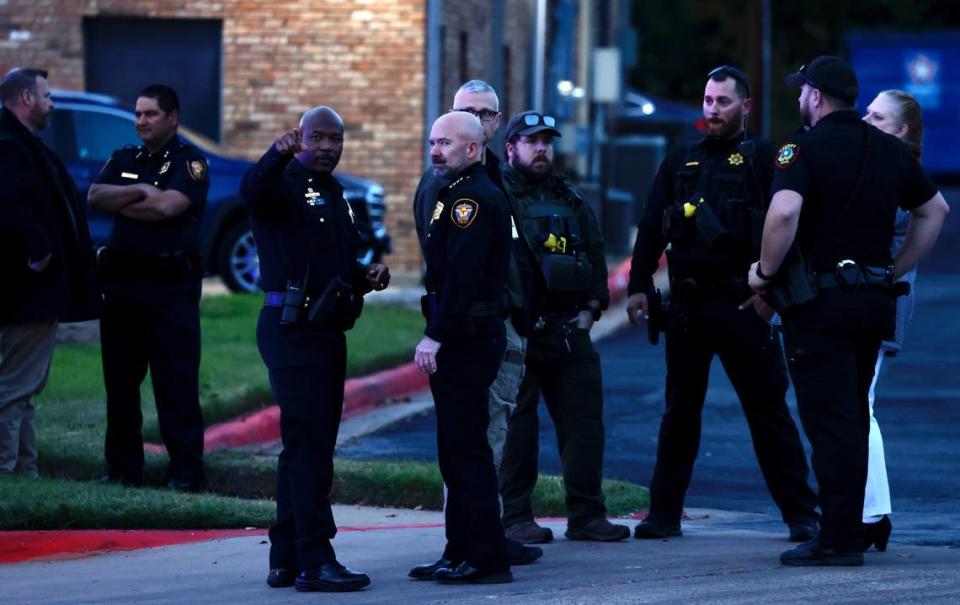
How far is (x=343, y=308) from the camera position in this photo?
7.18 m

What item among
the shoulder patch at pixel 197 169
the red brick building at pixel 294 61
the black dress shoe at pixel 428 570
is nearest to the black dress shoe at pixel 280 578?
the black dress shoe at pixel 428 570

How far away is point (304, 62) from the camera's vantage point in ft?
73.6

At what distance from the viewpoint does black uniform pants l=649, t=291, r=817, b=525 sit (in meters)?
8.06

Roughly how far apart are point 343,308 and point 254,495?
9.59 feet

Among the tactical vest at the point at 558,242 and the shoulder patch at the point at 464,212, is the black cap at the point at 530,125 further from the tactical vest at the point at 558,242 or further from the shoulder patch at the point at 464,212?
the shoulder patch at the point at 464,212

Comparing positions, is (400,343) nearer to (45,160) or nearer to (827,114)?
(45,160)

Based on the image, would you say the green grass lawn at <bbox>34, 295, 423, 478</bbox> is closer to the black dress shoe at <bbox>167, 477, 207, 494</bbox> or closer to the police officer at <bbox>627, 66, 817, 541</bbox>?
the black dress shoe at <bbox>167, 477, 207, 494</bbox>

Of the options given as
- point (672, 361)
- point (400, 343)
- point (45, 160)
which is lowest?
point (400, 343)

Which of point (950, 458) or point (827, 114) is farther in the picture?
point (950, 458)

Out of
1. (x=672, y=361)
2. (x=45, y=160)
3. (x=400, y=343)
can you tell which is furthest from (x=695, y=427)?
(x=400, y=343)

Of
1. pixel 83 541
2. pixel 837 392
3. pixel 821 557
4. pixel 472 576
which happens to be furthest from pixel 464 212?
pixel 83 541

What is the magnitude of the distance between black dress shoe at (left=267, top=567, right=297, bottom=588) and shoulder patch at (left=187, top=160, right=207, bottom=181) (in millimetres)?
2743

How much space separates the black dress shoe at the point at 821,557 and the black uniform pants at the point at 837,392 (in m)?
0.03

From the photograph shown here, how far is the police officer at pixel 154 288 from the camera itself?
9445 mm
